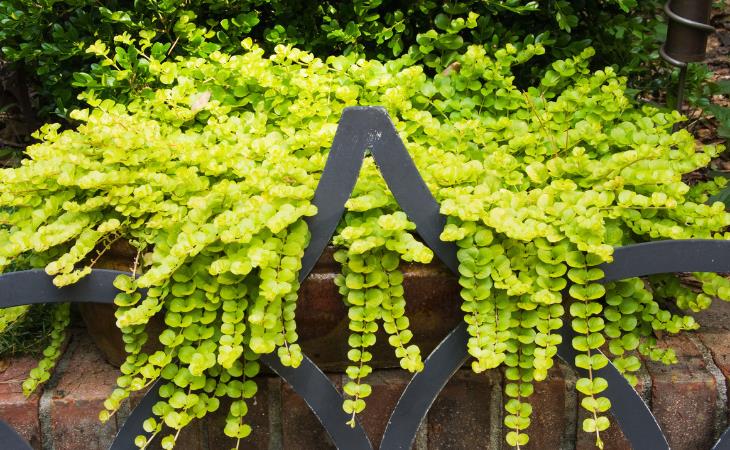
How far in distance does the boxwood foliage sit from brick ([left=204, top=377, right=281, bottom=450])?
0.91 metres

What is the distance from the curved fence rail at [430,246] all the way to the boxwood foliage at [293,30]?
0.71m

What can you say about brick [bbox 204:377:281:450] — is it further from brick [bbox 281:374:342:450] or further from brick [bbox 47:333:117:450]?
brick [bbox 47:333:117:450]

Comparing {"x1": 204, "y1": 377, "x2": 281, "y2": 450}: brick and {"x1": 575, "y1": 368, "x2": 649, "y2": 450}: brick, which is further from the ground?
{"x1": 204, "y1": 377, "x2": 281, "y2": 450}: brick

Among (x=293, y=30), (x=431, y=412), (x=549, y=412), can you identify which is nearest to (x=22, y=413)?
(x=431, y=412)

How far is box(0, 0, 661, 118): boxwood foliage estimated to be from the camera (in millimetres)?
1897

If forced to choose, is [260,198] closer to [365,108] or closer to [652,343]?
[365,108]

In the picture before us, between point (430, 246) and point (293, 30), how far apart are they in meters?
1.01

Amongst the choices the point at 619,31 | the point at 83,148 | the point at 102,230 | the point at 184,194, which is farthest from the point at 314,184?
the point at 619,31

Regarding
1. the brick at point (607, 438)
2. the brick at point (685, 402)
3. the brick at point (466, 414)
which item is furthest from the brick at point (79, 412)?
the brick at point (685, 402)

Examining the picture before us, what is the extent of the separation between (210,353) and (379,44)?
3.61 ft

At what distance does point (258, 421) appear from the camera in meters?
1.48

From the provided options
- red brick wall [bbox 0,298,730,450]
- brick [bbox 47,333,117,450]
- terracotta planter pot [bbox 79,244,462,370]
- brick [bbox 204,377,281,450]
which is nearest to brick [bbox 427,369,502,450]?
red brick wall [bbox 0,298,730,450]

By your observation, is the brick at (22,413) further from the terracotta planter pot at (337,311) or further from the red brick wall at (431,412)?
the terracotta planter pot at (337,311)

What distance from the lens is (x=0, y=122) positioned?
8.70ft
